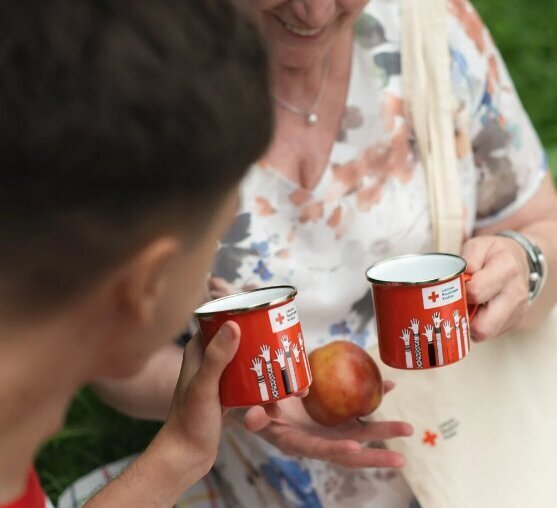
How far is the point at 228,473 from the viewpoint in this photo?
201cm

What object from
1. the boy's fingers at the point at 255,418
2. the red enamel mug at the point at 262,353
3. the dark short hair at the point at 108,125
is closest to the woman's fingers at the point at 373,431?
the boy's fingers at the point at 255,418

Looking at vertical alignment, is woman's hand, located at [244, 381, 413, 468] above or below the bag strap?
below

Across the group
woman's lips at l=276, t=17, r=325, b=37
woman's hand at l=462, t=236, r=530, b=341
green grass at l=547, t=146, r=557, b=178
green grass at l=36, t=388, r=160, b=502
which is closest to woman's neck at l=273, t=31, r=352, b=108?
woman's lips at l=276, t=17, r=325, b=37

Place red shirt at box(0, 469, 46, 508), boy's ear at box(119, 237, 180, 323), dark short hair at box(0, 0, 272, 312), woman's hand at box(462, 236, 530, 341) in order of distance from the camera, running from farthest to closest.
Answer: woman's hand at box(462, 236, 530, 341), red shirt at box(0, 469, 46, 508), boy's ear at box(119, 237, 180, 323), dark short hair at box(0, 0, 272, 312)

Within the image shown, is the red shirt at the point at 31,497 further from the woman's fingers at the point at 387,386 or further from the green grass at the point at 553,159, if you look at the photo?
the green grass at the point at 553,159

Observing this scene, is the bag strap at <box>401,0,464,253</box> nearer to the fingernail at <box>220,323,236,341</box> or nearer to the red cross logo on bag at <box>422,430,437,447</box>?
the red cross logo on bag at <box>422,430,437,447</box>

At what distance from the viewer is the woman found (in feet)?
6.01

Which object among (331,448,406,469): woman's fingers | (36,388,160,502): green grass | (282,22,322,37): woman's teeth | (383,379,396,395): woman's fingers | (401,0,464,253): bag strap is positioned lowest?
(36,388,160,502): green grass

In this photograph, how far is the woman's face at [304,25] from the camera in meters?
1.70

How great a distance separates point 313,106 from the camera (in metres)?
1.92

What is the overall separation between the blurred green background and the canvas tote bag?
0.98m

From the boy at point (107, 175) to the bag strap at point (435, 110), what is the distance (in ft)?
3.02

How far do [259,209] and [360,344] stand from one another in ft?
1.11

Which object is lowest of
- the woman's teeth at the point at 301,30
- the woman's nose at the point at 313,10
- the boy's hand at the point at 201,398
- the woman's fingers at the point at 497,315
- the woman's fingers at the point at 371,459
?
the woman's fingers at the point at 371,459
